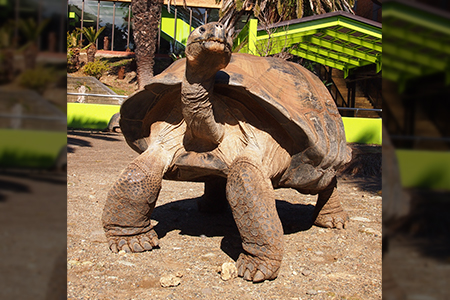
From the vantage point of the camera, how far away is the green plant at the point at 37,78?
0.42m

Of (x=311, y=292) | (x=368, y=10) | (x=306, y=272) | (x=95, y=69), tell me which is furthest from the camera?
(x=95, y=69)

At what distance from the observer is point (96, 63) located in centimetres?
2031

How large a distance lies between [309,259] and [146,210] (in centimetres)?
125

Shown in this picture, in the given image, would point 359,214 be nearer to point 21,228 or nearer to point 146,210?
point 146,210

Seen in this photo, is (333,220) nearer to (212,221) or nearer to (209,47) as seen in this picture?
(212,221)

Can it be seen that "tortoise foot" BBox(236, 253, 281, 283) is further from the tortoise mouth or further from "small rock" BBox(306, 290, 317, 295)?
the tortoise mouth

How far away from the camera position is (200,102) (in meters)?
2.43

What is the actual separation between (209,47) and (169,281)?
53.7 inches

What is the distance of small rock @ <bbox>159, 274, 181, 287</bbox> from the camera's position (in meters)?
2.24

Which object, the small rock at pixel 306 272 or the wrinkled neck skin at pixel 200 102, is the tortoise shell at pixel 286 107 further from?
the small rock at pixel 306 272

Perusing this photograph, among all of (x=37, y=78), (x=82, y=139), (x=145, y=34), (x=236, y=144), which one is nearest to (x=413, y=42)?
(x=37, y=78)

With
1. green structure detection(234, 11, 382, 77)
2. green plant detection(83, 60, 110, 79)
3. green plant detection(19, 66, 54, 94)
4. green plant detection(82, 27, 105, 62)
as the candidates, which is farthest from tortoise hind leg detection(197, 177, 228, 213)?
green plant detection(82, 27, 105, 62)

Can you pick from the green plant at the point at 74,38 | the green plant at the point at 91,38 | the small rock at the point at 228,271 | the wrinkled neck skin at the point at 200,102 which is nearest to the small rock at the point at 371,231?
the small rock at the point at 228,271

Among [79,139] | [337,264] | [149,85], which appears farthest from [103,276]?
[79,139]
